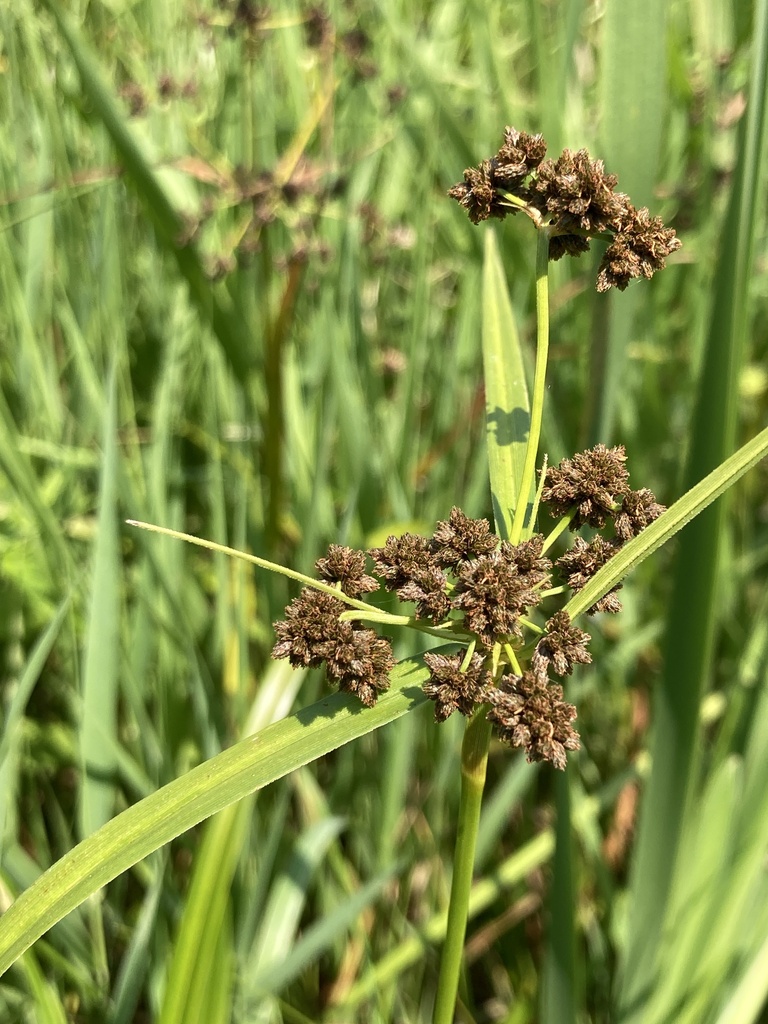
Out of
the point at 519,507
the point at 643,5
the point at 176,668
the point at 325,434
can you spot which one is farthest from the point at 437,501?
the point at 519,507

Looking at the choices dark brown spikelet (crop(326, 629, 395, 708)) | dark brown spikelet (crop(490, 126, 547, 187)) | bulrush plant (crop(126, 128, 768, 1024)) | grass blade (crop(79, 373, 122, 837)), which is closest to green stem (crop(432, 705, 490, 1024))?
bulrush plant (crop(126, 128, 768, 1024))

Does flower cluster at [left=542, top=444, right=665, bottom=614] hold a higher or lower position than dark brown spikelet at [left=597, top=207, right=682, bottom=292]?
lower

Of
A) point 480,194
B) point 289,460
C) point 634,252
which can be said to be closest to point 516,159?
point 480,194

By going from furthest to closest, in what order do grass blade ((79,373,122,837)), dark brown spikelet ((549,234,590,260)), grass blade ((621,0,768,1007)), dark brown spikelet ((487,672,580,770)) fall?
1. grass blade ((79,373,122,837))
2. grass blade ((621,0,768,1007))
3. dark brown spikelet ((549,234,590,260))
4. dark brown spikelet ((487,672,580,770))

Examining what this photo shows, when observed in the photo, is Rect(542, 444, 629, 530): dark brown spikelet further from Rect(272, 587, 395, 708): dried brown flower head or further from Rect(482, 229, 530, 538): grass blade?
Rect(272, 587, 395, 708): dried brown flower head

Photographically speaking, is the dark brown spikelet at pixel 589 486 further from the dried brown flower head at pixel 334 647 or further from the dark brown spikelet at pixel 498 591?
the dried brown flower head at pixel 334 647

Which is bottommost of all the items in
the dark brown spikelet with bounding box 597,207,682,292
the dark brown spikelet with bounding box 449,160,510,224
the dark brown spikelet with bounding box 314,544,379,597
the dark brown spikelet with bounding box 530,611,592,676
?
the dark brown spikelet with bounding box 530,611,592,676
